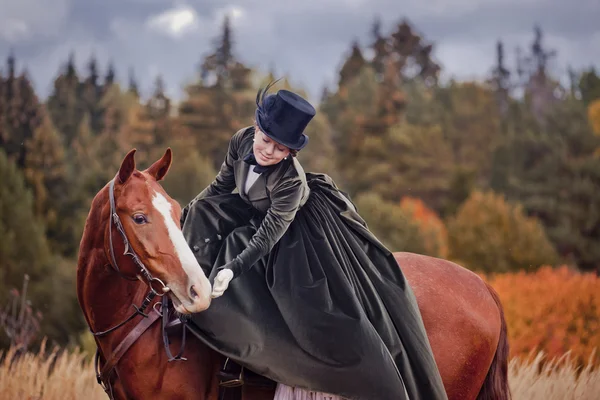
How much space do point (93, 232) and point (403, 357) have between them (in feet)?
6.22

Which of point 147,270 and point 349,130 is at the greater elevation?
point 147,270

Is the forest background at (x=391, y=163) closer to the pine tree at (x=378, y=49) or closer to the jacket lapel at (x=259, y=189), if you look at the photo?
the pine tree at (x=378, y=49)

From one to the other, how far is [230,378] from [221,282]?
0.73 metres

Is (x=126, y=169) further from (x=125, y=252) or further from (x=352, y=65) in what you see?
(x=352, y=65)

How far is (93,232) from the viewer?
3482 millimetres

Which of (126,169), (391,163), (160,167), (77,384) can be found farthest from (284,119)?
(391,163)

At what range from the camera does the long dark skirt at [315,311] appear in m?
3.51

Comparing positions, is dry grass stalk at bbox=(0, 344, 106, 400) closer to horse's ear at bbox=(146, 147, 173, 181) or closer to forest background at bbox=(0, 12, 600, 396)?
forest background at bbox=(0, 12, 600, 396)

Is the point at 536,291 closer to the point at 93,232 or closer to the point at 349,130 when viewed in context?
the point at 93,232

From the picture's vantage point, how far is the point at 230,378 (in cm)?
362

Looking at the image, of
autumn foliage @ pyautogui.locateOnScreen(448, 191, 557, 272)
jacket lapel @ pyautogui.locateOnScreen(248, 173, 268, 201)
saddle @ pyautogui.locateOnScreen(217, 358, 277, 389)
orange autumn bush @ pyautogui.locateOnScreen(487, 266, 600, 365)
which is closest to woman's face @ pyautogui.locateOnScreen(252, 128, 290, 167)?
jacket lapel @ pyautogui.locateOnScreen(248, 173, 268, 201)

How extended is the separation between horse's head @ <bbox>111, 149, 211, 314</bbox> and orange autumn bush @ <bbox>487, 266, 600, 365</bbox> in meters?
6.86

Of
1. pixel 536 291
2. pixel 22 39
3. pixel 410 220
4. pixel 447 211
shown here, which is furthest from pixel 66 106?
pixel 536 291

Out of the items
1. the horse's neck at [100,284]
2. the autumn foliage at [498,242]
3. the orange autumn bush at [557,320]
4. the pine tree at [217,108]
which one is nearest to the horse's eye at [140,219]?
the horse's neck at [100,284]
